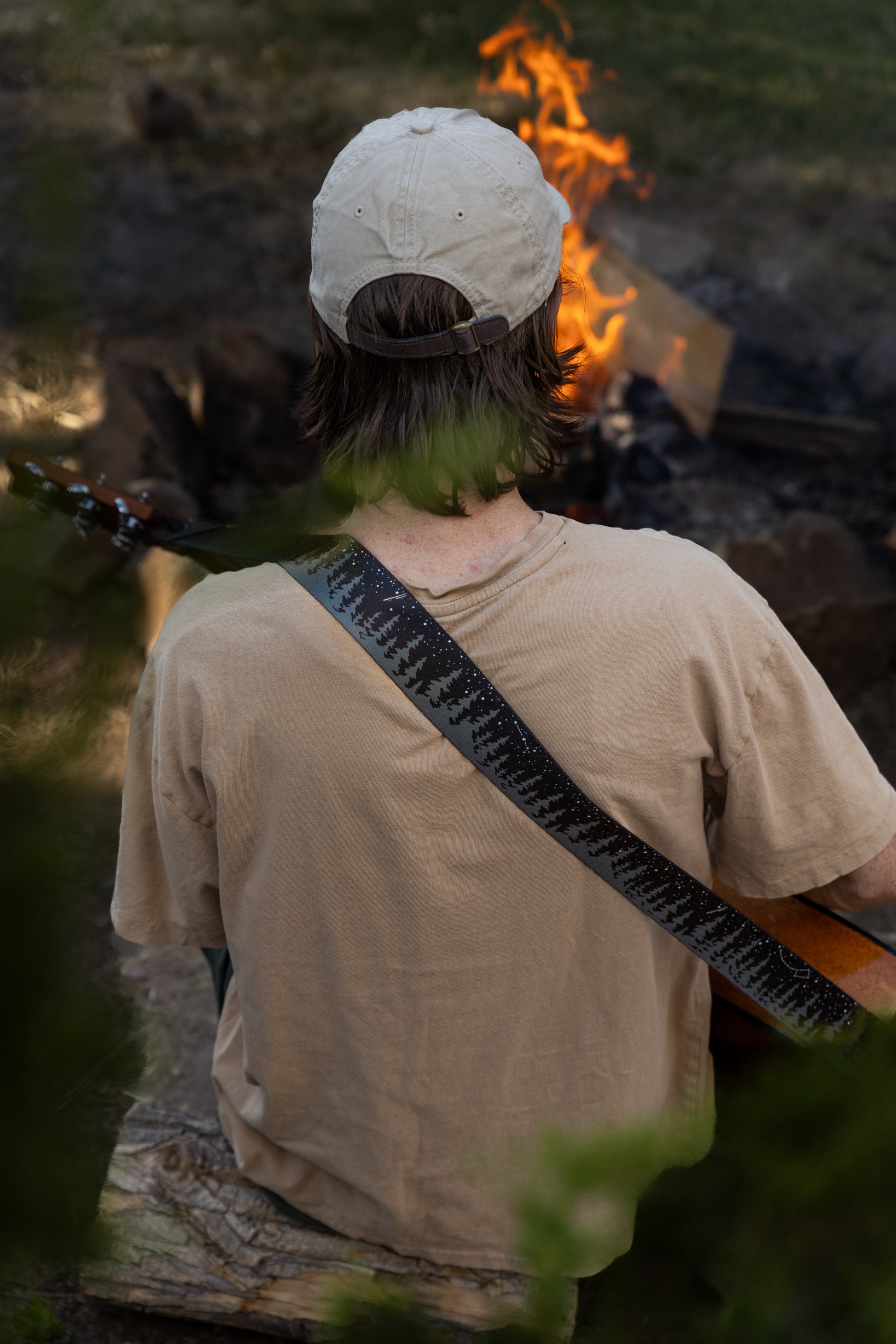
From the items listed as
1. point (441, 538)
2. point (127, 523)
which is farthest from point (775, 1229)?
point (127, 523)

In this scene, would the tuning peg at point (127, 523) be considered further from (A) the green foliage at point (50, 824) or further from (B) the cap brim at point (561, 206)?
(A) the green foliage at point (50, 824)

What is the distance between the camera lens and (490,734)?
123 centimetres

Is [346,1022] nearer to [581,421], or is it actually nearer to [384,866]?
[384,866]

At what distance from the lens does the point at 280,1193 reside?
5.84ft

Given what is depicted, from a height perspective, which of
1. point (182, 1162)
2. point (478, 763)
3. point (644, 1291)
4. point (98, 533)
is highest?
point (644, 1291)

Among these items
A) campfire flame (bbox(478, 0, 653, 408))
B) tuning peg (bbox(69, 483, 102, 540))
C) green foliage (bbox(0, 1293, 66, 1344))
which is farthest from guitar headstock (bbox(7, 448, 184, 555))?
campfire flame (bbox(478, 0, 653, 408))

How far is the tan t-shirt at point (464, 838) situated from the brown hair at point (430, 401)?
12 cm

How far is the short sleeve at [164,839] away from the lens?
1.31 metres

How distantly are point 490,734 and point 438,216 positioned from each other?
23.5 inches

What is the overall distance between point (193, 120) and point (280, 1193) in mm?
8480

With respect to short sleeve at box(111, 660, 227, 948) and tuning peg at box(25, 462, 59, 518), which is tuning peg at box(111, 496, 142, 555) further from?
tuning peg at box(25, 462, 59, 518)

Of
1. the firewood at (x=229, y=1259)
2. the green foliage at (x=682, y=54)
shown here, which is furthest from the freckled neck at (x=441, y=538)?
the green foliage at (x=682, y=54)

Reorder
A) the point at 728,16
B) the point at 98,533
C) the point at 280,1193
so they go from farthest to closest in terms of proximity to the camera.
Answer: the point at 728,16
the point at 98,533
the point at 280,1193

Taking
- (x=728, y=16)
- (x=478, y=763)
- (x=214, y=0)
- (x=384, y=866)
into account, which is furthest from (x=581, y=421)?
(x=214, y=0)
